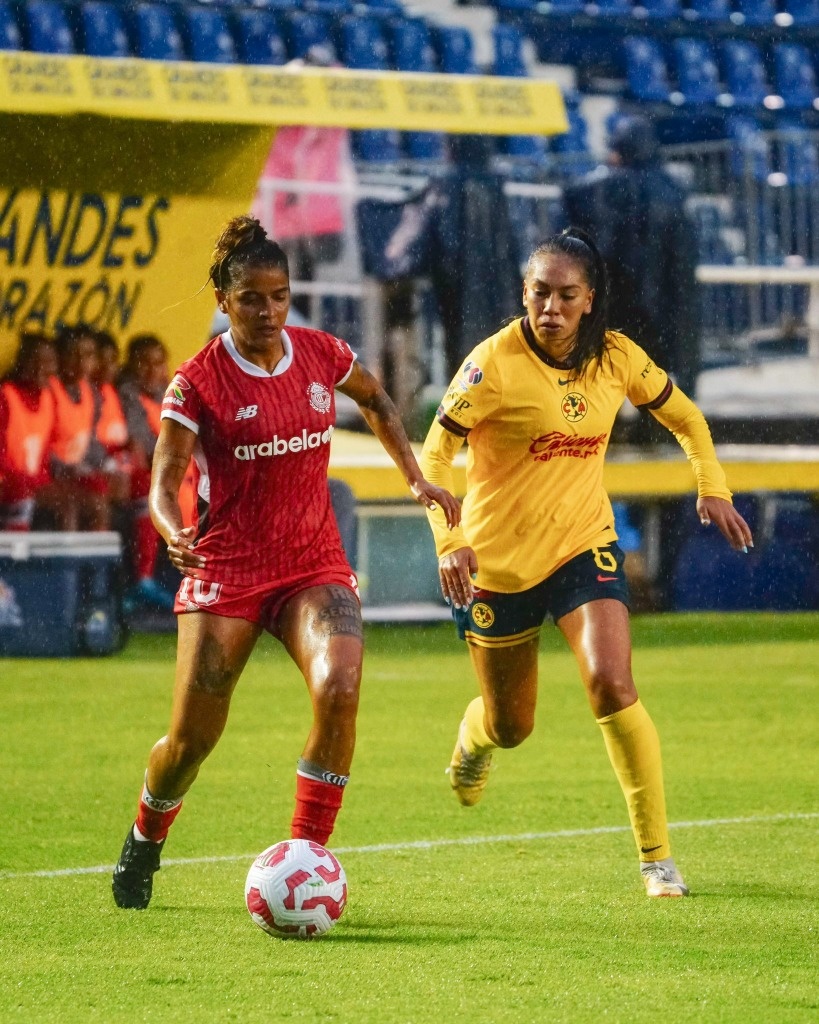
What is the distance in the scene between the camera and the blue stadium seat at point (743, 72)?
75.5 ft

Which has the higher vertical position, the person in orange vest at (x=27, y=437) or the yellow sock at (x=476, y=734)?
the person in orange vest at (x=27, y=437)

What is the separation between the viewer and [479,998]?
4387 mm

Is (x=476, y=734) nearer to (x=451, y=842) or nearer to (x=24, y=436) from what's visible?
(x=451, y=842)

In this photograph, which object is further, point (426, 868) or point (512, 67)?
point (512, 67)

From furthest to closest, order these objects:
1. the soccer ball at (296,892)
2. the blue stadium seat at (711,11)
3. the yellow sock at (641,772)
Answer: the blue stadium seat at (711,11) → the yellow sock at (641,772) → the soccer ball at (296,892)

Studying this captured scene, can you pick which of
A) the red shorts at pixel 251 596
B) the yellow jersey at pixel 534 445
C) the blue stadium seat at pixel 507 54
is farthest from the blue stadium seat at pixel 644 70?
the red shorts at pixel 251 596

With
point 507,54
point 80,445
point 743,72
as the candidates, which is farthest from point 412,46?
point 80,445

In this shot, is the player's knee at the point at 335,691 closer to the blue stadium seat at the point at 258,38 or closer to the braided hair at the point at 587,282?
the braided hair at the point at 587,282

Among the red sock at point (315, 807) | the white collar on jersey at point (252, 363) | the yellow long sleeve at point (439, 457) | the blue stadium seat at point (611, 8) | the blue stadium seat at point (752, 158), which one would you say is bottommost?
the red sock at point (315, 807)

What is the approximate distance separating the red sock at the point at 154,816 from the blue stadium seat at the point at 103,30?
47.1ft

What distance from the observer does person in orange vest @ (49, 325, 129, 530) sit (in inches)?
509

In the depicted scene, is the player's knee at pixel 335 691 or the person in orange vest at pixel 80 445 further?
the person in orange vest at pixel 80 445

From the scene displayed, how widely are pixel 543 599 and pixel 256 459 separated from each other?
4.46 feet

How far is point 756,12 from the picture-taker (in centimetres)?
2352
